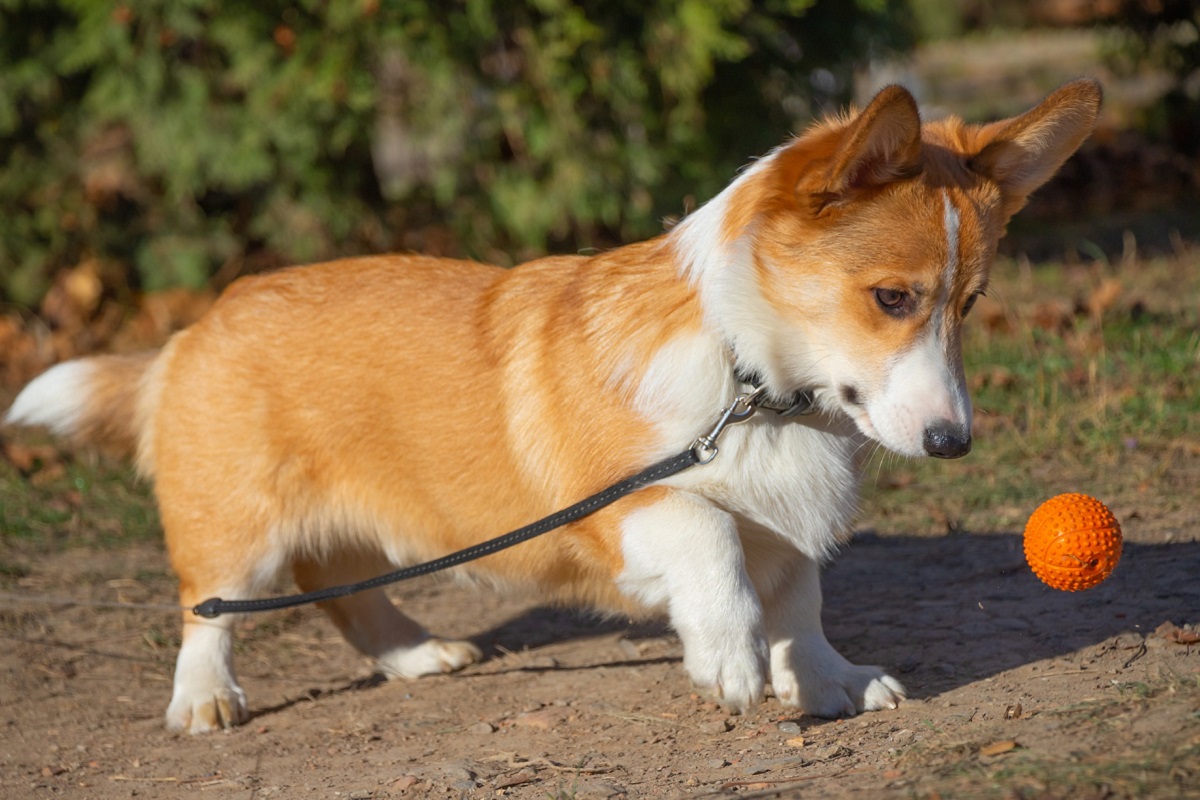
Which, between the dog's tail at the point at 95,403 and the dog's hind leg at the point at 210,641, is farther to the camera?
the dog's tail at the point at 95,403

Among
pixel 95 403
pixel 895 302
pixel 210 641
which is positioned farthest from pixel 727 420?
pixel 95 403

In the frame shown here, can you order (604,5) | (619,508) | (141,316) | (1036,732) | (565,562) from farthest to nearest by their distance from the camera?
(141,316) < (604,5) < (565,562) < (619,508) < (1036,732)

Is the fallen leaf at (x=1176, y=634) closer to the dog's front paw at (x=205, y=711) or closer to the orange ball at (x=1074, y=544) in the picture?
the orange ball at (x=1074, y=544)

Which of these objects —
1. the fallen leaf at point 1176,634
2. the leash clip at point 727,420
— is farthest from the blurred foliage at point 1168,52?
the leash clip at point 727,420

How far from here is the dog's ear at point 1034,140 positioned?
3051mm

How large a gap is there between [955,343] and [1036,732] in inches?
33.9

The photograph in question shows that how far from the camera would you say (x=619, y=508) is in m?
3.12

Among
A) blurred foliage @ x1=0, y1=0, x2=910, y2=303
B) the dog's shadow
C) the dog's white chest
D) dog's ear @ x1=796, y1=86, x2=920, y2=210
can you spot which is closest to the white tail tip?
the dog's shadow

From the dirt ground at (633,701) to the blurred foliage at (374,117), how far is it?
10.1 ft

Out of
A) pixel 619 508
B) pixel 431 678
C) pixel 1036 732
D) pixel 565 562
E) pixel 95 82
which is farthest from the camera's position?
pixel 95 82

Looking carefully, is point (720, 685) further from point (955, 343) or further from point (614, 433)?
point (955, 343)

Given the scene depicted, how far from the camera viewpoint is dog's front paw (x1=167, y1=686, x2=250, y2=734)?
3.63 m

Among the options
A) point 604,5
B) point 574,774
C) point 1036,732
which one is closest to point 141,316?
point 604,5

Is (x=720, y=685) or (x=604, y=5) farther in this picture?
(x=604, y=5)
